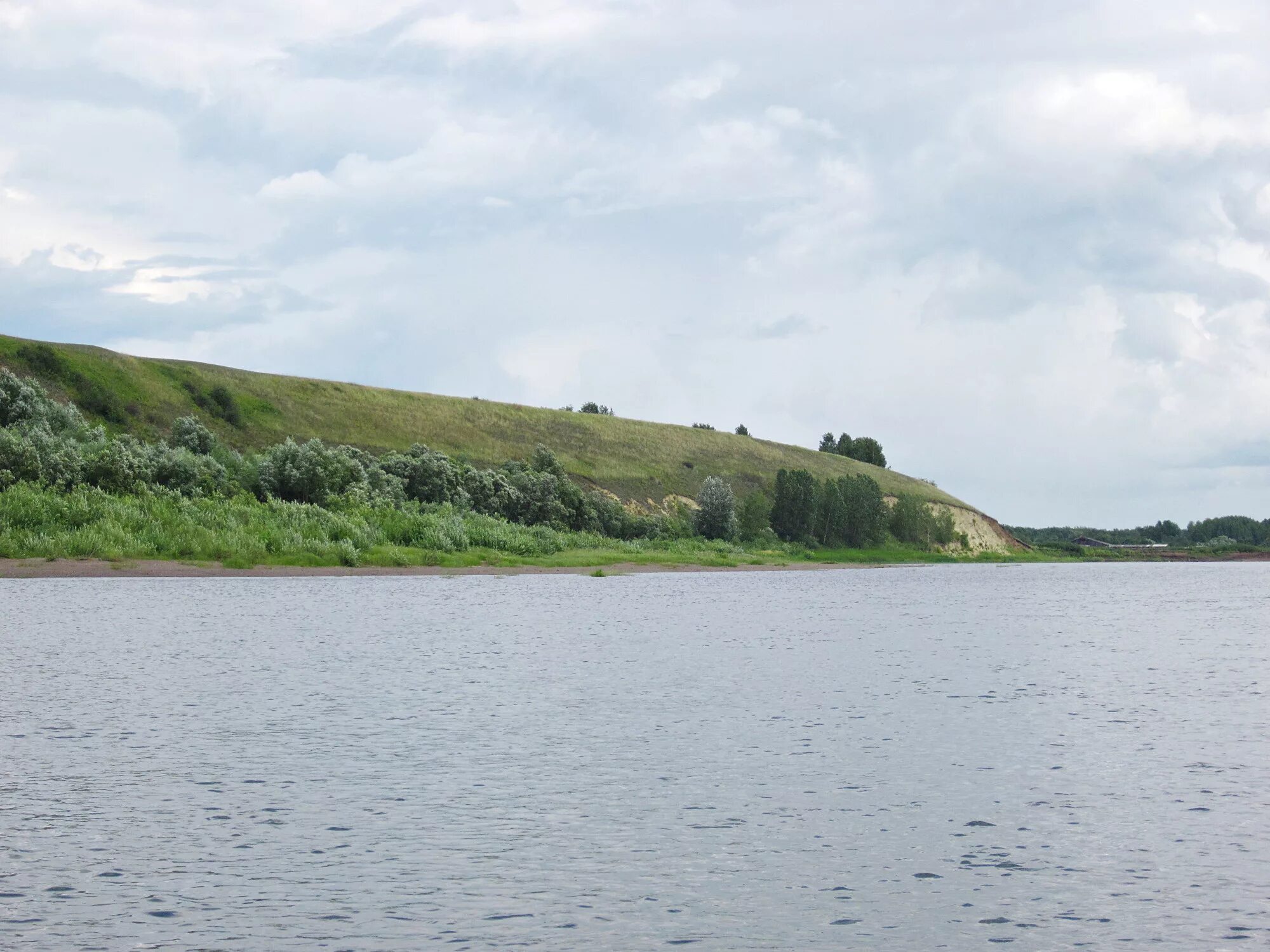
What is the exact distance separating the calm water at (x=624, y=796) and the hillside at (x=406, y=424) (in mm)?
84622

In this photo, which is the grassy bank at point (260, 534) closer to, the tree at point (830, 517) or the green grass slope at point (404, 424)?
the green grass slope at point (404, 424)

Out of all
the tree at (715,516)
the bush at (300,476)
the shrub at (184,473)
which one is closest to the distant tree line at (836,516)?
the tree at (715,516)

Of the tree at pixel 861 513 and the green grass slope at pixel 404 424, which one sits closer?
the green grass slope at pixel 404 424

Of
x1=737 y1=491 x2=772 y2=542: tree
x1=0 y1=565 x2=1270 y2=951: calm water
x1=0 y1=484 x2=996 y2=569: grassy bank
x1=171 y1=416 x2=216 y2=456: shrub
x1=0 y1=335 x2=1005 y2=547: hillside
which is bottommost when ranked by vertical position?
x1=0 y1=565 x2=1270 y2=951: calm water

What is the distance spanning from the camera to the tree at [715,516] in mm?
113562

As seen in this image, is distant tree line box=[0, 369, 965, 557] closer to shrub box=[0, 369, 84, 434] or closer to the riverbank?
shrub box=[0, 369, 84, 434]

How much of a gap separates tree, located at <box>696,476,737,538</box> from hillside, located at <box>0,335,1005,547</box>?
545 inches

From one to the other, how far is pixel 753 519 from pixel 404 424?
38439 mm

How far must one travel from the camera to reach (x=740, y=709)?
16672mm

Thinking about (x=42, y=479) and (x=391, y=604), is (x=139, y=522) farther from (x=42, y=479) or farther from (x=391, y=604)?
(x=391, y=604)

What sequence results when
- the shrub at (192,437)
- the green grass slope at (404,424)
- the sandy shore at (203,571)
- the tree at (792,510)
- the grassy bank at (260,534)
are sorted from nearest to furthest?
1. the sandy shore at (203,571)
2. the grassy bank at (260,534)
3. the shrub at (192,437)
4. the green grass slope at (404,424)
5. the tree at (792,510)

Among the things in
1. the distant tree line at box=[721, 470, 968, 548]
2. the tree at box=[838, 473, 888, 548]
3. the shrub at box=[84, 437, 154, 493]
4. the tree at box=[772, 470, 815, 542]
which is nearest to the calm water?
the shrub at box=[84, 437, 154, 493]

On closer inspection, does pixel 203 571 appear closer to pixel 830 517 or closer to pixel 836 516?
pixel 830 517

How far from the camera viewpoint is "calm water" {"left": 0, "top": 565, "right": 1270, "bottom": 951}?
24.9 feet
